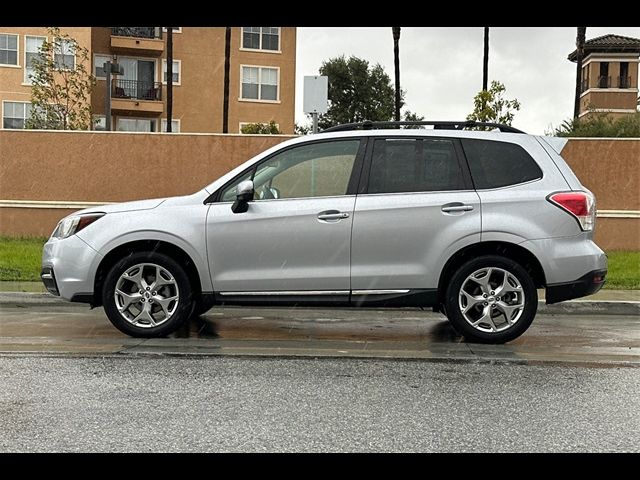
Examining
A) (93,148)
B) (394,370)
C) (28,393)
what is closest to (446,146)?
(394,370)

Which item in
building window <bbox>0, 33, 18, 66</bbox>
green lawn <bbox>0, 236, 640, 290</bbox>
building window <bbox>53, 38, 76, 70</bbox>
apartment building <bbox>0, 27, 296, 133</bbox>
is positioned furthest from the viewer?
apartment building <bbox>0, 27, 296, 133</bbox>

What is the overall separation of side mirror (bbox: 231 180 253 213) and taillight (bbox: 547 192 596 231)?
2695 mm

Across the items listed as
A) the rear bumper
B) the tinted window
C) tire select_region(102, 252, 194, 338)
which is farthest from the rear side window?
tire select_region(102, 252, 194, 338)

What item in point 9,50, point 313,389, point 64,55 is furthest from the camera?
point 9,50

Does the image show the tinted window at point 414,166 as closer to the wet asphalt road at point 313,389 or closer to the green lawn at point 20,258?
the wet asphalt road at point 313,389

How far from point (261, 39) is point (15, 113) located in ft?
39.0

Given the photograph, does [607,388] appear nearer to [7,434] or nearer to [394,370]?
[394,370]

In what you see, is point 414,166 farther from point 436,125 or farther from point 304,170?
point 304,170

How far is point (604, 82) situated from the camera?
190 ft

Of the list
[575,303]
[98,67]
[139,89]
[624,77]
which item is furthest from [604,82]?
[575,303]

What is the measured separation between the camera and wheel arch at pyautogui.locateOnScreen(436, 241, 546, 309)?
8039mm

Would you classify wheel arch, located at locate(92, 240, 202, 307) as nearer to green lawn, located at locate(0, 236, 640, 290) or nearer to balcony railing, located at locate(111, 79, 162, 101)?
green lawn, located at locate(0, 236, 640, 290)

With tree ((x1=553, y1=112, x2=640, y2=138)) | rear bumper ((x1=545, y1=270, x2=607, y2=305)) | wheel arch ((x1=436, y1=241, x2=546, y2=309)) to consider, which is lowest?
rear bumper ((x1=545, y1=270, x2=607, y2=305))

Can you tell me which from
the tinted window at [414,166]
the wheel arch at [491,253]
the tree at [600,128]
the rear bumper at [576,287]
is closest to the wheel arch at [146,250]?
the tinted window at [414,166]
